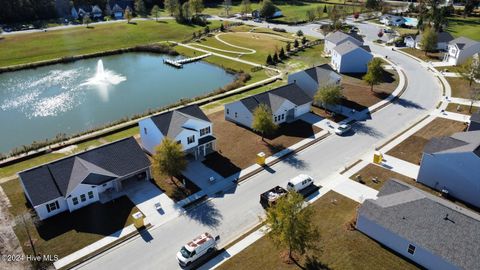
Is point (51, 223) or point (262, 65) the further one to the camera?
point (262, 65)

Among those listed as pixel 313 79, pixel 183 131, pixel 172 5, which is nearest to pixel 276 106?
pixel 313 79

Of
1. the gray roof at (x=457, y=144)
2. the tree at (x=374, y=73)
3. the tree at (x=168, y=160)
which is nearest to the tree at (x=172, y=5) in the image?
the tree at (x=374, y=73)

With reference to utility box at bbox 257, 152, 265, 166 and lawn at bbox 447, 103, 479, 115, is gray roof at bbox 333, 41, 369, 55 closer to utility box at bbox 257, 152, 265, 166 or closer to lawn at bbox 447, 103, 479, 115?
lawn at bbox 447, 103, 479, 115

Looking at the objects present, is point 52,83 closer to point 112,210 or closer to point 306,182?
point 112,210

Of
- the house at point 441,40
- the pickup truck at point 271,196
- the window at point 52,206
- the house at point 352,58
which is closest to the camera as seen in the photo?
the window at point 52,206

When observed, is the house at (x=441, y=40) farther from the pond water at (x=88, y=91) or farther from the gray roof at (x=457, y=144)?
the gray roof at (x=457, y=144)

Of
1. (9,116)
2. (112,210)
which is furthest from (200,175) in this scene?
(9,116)

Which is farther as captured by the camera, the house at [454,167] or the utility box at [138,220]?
the house at [454,167]

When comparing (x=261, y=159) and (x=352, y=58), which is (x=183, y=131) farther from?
(x=352, y=58)
